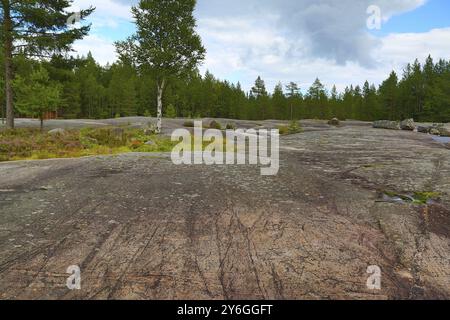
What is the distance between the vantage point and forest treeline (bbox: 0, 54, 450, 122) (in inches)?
2886

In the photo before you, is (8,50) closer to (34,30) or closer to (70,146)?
(34,30)

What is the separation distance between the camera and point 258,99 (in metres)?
92.5

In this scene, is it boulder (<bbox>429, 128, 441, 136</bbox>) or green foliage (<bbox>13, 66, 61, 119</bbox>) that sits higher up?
green foliage (<bbox>13, 66, 61, 119</bbox>)

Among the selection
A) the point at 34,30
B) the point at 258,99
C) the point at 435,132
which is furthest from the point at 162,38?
the point at 258,99

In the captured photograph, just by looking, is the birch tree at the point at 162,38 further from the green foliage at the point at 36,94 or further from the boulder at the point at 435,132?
the boulder at the point at 435,132

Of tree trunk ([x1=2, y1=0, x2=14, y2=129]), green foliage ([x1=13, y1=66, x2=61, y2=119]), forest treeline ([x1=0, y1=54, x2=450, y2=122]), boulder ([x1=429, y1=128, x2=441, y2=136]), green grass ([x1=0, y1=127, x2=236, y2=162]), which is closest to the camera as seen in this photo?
green grass ([x1=0, y1=127, x2=236, y2=162])

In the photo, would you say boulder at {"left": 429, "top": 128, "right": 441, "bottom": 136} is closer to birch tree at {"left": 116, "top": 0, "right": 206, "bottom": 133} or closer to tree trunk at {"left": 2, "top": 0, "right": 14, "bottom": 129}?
birch tree at {"left": 116, "top": 0, "right": 206, "bottom": 133}

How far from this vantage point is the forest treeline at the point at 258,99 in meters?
73.3

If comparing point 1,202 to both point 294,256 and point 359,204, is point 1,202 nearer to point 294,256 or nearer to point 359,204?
point 294,256

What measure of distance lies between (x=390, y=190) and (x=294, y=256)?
4418 mm

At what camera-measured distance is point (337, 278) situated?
479cm

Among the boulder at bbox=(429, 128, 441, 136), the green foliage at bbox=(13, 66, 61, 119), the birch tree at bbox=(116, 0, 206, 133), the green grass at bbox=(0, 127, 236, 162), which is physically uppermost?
the birch tree at bbox=(116, 0, 206, 133)

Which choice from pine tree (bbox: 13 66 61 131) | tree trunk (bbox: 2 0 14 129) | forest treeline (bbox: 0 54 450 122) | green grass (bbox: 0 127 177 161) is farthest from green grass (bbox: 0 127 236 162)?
forest treeline (bbox: 0 54 450 122)
